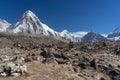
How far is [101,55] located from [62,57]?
9.92 meters

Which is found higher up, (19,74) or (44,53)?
(44,53)

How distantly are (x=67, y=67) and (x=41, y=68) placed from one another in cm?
307

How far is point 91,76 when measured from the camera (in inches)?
1158

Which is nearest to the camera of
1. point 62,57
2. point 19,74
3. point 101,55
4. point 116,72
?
point 19,74

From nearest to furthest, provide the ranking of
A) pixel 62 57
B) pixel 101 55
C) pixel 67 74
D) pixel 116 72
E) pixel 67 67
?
pixel 67 74 → pixel 67 67 → pixel 116 72 → pixel 62 57 → pixel 101 55

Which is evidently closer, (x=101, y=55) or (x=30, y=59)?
(x=30, y=59)

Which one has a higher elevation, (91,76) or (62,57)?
(62,57)

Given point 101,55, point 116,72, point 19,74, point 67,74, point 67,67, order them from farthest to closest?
point 101,55 → point 116,72 → point 67,67 → point 67,74 → point 19,74

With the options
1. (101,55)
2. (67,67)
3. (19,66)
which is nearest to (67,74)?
(67,67)

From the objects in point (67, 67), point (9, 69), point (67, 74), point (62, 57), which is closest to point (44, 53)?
point (62, 57)

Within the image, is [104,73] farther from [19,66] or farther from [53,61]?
[19,66]

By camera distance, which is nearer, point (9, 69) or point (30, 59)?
point (9, 69)

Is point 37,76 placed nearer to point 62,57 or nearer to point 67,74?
point 67,74

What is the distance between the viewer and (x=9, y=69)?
84.3 feet
